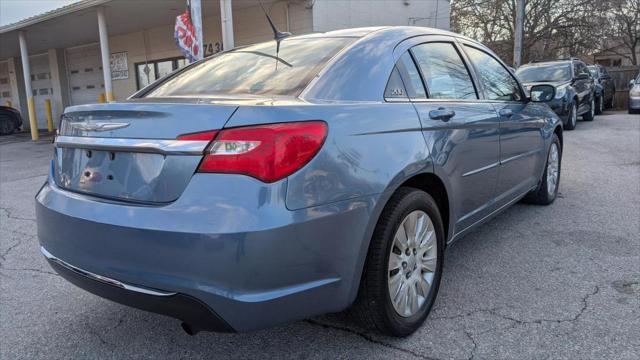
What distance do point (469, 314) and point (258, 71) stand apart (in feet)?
6.00

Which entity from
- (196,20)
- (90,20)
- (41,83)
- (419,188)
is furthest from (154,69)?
(419,188)

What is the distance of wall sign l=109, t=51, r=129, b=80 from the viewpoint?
734 inches

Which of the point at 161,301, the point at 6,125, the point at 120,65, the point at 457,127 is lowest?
the point at 6,125

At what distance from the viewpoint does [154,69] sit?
17.7 meters

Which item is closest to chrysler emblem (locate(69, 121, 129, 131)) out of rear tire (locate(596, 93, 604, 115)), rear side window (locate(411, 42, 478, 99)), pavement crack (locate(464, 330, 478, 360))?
rear side window (locate(411, 42, 478, 99))

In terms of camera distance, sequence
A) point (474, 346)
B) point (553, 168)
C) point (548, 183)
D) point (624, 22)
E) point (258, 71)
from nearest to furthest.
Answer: point (474, 346), point (258, 71), point (548, 183), point (553, 168), point (624, 22)

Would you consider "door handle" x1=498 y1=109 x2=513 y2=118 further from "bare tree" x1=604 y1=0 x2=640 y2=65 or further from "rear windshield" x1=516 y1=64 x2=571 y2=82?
"bare tree" x1=604 y1=0 x2=640 y2=65

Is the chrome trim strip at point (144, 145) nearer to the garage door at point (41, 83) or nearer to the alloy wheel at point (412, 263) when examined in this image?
the alloy wheel at point (412, 263)

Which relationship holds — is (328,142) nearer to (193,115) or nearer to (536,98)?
(193,115)

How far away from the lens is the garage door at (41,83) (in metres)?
22.3

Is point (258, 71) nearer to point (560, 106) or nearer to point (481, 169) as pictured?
point (481, 169)

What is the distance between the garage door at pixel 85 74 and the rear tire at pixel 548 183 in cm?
1912

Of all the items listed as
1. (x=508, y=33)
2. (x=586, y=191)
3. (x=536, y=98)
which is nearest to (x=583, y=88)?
(x=586, y=191)

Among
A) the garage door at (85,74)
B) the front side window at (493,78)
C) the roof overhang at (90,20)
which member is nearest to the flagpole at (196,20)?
the roof overhang at (90,20)
